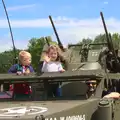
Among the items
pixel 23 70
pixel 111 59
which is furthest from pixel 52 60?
pixel 111 59

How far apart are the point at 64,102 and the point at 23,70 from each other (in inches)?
56.4

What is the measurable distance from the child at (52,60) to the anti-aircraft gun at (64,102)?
1.51 ft

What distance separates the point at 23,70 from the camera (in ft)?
26.0

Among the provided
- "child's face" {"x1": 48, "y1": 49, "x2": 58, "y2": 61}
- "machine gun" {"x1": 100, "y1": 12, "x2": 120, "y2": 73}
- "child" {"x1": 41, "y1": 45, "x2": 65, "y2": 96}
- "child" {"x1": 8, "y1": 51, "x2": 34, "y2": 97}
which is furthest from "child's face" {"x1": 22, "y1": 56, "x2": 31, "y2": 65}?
"machine gun" {"x1": 100, "y1": 12, "x2": 120, "y2": 73}

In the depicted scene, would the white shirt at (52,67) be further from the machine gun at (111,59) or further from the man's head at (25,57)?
the machine gun at (111,59)

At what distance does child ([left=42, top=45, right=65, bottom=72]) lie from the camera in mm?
7531

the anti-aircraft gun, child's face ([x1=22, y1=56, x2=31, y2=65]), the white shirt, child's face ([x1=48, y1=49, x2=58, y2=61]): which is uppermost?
child's face ([x1=48, y1=49, x2=58, y2=61])

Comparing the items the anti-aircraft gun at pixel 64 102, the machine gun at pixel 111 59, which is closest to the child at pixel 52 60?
the anti-aircraft gun at pixel 64 102

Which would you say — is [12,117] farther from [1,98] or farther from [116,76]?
[116,76]

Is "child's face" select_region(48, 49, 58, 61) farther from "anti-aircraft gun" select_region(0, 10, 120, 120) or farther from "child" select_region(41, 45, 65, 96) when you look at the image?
"anti-aircraft gun" select_region(0, 10, 120, 120)

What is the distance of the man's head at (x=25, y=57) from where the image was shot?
7.74 metres

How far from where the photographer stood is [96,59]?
13062 mm

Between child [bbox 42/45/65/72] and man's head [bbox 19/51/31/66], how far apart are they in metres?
0.30

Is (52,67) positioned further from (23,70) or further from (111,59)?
(111,59)
